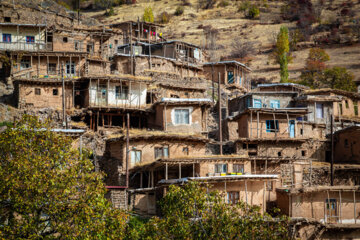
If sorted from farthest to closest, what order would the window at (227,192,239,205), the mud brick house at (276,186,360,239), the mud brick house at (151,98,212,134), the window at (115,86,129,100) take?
the window at (115,86,129,100)
the mud brick house at (151,98,212,134)
the mud brick house at (276,186,360,239)
the window at (227,192,239,205)

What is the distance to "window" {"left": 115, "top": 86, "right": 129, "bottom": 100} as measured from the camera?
49438 millimetres

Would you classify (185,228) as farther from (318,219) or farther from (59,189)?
(318,219)

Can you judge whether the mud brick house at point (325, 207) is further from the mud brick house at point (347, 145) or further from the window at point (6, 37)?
the window at point (6, 37)

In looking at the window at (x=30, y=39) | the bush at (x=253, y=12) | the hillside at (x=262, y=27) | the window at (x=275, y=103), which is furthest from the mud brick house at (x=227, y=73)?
the bush at (x=253, y=12)

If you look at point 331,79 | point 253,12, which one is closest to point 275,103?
point 331,79

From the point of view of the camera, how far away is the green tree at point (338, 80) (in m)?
67.4

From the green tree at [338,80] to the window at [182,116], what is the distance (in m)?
29.1

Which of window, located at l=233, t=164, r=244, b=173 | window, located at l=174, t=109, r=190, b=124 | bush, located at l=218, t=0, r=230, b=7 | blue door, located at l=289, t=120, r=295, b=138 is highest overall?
bush, located at l=218, t=0, r=230, b=7

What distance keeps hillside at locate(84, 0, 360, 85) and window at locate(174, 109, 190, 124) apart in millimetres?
38466

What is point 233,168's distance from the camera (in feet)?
127

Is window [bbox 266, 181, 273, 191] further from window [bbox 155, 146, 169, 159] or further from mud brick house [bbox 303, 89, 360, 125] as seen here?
mud brick house [bbox 303, 89, 360, 125]

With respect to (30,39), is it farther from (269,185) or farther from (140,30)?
(269,185)

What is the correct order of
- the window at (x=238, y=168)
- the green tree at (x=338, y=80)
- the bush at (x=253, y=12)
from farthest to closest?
the bush at (x=253, y=12) → the green tree at (x=338, y=80) → the window at (x=238, y=168)

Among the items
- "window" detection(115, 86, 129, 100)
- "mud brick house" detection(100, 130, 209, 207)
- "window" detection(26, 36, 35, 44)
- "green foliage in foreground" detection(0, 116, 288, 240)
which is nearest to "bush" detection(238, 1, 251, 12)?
"window" detection(26, 36, 35, 44)
